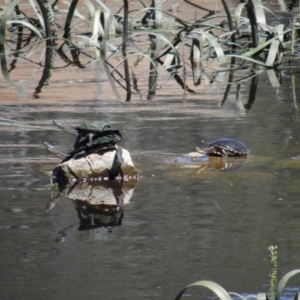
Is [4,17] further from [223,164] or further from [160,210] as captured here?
[160,210]

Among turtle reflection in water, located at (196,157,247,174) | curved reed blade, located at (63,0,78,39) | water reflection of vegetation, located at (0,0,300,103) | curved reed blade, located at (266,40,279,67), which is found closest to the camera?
turtle reflection in water, located at (196,157,247,174)

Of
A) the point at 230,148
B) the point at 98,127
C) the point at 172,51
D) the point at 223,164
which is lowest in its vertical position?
the point at 172,51

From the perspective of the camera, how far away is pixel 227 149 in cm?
714

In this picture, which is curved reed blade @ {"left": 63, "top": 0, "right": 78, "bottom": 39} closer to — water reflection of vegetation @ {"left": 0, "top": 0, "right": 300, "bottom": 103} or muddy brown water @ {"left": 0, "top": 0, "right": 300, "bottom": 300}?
water reflection of vegetation @ {"left": 0, "top": 0, "right": 300, "bottom": 103}

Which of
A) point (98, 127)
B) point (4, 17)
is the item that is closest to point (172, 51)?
point (4, 17)

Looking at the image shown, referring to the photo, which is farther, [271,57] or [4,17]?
[4,17]

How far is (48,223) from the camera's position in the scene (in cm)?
533

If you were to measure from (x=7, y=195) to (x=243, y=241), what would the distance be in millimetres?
1786

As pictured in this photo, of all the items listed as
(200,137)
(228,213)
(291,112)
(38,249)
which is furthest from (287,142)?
(38,249)

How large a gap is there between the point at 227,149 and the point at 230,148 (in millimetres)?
23

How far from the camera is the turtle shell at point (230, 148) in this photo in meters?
7.14

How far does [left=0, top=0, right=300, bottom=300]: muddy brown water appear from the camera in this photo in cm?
428

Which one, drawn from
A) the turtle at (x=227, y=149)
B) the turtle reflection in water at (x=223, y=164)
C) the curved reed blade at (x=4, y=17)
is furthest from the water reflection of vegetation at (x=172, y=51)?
the turtle reflection in water at (x=223, y=164)

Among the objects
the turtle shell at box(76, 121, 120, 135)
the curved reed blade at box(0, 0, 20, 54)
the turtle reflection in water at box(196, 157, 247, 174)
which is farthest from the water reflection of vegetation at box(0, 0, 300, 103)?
the turtle shell at box(76, 121, 120, 135)
